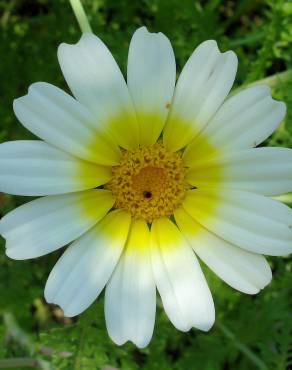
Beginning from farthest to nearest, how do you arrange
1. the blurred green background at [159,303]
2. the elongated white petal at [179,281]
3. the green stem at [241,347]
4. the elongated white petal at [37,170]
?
the green stem at [241,347] < the blurred green background at [159,303] < the elongated white petal at [179,281] < the elongated white petal at [37,170]

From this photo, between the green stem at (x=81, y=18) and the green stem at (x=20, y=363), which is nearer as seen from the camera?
the green stem at (x=81, y=18)

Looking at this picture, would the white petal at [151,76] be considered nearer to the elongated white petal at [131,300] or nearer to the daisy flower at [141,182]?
the daisy flower at [141,182]

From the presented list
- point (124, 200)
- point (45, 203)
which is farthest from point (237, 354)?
point (45, 203)

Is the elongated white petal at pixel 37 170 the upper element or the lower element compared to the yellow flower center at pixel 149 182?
upper

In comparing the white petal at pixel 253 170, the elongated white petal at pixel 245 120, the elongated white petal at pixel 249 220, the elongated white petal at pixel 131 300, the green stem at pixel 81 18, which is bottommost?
the elongated white petal at pixel 131 300

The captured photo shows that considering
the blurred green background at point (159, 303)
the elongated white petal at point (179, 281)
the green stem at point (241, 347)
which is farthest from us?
the green stem at point (241, 347)

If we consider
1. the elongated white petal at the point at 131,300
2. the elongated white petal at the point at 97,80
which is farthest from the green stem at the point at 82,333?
the elongated white petal at the point at 97,80

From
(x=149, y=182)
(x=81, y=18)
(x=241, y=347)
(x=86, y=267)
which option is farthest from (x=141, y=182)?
(x=241, y=347)
